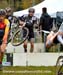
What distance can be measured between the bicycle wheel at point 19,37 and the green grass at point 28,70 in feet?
6.90

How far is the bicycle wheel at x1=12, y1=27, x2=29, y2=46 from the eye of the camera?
14.7 meters

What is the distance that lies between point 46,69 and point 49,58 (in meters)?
1.14

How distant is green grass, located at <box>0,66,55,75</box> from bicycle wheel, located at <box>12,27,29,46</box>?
2.10m


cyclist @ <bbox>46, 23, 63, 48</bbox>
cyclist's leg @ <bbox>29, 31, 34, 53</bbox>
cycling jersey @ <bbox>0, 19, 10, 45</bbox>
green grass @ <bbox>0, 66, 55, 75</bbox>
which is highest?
cyclist @ <bbox>46, 23, 63, 48</bbox>

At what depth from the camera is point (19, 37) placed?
15031 millimetres

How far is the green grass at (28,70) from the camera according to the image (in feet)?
37.4

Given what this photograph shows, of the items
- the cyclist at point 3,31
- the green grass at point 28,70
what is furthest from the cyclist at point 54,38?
the cyclist at point 3,31

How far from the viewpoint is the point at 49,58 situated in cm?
1334

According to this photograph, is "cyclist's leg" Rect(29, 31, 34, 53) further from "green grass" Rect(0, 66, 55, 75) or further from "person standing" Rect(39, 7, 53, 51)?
"green grass" Rect(0, 66, 55, 75)

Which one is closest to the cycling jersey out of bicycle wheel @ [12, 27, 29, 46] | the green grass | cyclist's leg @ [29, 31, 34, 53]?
the green grass

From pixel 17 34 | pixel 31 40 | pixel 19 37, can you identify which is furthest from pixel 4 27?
pixel 17 34

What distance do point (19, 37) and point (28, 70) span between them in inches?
123

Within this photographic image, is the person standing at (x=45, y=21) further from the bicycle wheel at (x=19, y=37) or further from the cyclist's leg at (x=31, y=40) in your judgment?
the cyclist's leg at (x=31, y=40)

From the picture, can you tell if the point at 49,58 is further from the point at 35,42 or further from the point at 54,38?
the point at 54,38
